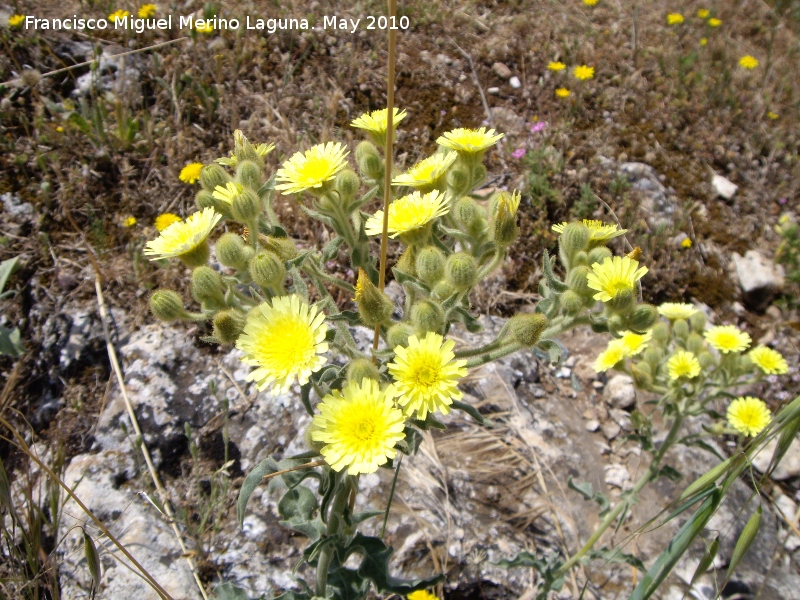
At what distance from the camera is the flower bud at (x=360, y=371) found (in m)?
1.49

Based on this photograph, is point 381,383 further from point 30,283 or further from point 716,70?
point 716,70

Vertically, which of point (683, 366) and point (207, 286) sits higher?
point (207, 286)

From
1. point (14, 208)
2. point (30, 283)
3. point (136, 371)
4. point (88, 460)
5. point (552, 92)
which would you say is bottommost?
point (88, 460)

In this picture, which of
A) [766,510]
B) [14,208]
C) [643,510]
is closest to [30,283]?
[14,208]

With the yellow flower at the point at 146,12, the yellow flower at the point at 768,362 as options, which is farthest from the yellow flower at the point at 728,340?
the yellow flower at the point at 146,12

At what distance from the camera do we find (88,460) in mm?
2480

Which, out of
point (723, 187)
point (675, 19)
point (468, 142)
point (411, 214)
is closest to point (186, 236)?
point (411, 214)

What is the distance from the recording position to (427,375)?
56.8 inches

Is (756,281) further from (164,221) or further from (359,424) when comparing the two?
(164,221)

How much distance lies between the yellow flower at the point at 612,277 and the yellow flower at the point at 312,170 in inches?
32.8

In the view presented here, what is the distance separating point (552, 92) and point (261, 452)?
11.1ft

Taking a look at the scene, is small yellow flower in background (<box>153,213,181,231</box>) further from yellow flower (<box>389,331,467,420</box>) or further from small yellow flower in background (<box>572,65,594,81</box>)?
small yellow flower in background (<box>572,65,594,81</box>)

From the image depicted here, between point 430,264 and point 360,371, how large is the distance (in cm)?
38

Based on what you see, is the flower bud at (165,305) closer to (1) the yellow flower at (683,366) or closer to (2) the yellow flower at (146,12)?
(1) the yellow flower at (683,366)
